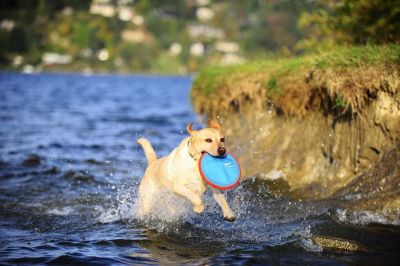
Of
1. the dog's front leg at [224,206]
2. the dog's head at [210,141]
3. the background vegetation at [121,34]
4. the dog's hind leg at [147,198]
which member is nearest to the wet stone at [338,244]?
the dog's front leg at [224,206]

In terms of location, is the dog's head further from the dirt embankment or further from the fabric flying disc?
the dirt embankment

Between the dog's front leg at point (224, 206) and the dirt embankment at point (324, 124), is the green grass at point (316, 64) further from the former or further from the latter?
the dog's front leg at point (224, 206)

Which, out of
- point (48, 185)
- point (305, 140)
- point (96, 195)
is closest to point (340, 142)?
point (305, 140)

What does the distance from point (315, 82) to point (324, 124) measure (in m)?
0.69

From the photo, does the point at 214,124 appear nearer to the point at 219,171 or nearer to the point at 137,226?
the point at 219,171

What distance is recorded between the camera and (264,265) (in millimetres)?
5445

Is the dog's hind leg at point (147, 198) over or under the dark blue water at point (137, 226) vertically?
over

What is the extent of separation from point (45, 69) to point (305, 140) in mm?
132230

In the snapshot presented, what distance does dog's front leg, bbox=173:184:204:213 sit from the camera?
6.50 m

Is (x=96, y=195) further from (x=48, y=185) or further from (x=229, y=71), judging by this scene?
(x=229, y=71)

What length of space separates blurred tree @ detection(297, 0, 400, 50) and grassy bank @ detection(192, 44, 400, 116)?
1114mm

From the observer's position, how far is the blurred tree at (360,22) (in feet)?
32.5

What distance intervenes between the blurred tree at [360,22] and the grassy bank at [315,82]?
1.11 m

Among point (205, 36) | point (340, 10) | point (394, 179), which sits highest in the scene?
point (205, 36)
